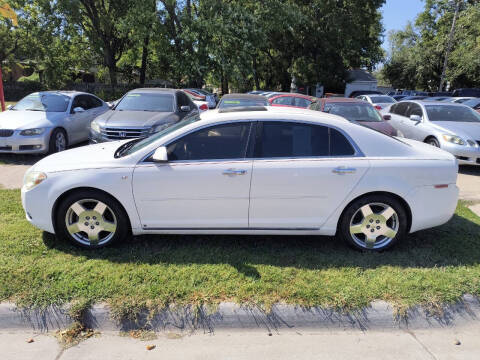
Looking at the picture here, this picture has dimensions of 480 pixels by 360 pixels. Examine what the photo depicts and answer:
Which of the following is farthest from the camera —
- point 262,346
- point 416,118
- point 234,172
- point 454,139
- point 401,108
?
point 401,108

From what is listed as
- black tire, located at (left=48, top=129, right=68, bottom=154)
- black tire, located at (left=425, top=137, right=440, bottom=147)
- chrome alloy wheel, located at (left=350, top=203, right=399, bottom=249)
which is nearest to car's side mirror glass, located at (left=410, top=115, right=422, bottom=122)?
black tire, located at (left=425, top=137, right=440, bottom=147)

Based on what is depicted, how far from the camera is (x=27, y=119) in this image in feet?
27.0

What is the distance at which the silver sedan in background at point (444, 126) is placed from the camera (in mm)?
7812

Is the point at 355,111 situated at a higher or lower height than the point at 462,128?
higher

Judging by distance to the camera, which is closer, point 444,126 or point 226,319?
point 226,319

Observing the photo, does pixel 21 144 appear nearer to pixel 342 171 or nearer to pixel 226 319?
pixel 226 319

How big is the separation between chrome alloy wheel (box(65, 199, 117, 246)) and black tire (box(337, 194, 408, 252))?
96.8 inches

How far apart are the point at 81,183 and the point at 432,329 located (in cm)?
350

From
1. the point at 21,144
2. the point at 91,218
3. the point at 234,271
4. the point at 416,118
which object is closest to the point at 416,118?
the point at 416,118

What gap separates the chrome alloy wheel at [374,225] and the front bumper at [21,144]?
22.9ft

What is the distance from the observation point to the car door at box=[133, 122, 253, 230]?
3670 millimetres

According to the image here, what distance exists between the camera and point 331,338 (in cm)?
293

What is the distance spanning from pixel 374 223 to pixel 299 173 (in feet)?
3.30

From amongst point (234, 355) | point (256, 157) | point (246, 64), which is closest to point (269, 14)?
point (246, 64)
